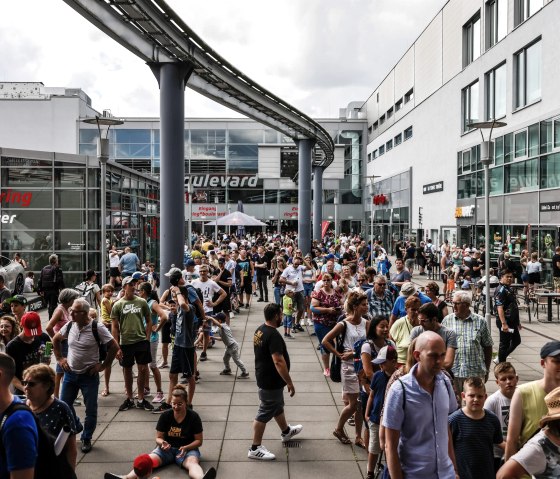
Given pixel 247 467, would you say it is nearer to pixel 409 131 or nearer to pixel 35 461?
pixel 35 461

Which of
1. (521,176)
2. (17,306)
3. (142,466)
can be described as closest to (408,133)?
(521,176)

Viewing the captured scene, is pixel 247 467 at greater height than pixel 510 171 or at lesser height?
lesser

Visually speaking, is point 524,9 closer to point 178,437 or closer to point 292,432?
point 292,432

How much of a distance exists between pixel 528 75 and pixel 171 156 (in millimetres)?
17677

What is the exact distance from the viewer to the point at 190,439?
253 inches

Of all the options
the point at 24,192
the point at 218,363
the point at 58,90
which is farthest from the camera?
the point at 58,90

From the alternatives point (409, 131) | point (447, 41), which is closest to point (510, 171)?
point (447, 41)

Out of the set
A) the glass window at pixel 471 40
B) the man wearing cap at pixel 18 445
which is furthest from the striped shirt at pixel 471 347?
the glass window at pixel 471 40

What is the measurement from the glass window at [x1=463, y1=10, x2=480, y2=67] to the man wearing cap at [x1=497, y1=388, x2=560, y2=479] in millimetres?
32507

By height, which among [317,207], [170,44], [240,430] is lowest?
[240,430]

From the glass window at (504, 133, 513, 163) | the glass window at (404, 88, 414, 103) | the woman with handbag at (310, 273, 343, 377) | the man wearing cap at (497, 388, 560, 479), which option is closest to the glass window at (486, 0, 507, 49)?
the glass window at (504, 133, 513, 163)

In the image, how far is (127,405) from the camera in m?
8.42

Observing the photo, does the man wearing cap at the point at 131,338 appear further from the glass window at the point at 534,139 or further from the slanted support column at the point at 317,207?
the slanted support column at the point at 317,207

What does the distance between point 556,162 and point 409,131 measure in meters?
25.1
